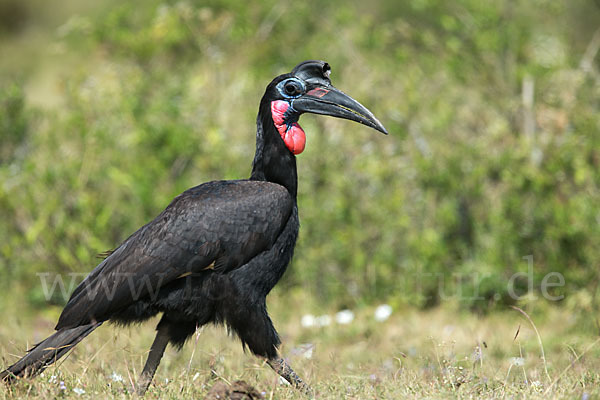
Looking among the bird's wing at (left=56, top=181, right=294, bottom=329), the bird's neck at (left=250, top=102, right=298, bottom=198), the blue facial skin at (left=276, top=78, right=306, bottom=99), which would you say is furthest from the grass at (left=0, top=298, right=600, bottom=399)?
the blue facial skin at (left=276, top=78, right=306, bottom=99)

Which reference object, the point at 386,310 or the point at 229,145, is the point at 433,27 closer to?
the point at 229,145

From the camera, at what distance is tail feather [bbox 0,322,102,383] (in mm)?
3643

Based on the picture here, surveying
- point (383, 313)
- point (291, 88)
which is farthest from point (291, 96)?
point (383, 313)

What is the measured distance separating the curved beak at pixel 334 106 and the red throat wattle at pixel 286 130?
0.28ft

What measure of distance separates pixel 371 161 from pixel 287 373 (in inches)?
142

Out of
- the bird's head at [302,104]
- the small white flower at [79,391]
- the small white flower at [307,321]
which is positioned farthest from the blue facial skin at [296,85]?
the small white flower at [307,321]

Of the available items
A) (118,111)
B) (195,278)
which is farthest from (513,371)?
(118,111)

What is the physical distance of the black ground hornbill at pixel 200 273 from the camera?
13.0 feet

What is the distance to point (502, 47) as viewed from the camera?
25.0 ft

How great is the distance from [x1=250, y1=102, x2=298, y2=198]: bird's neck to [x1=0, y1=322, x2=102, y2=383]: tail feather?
52.7 inches

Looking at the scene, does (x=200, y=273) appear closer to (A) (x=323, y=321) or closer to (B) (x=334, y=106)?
(B) (x=334, y=106)

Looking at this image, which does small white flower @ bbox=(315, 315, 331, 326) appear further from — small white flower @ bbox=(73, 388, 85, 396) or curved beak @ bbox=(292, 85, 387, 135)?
small white flower @ bbox=(73, 388, 85, 396)

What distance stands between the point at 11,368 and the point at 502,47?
5822mm

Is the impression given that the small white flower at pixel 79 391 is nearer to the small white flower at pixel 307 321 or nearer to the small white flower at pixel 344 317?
the small white flower at pixel 307 321
